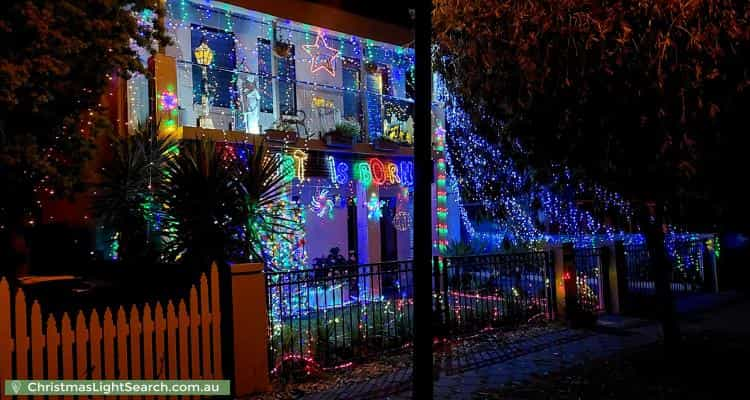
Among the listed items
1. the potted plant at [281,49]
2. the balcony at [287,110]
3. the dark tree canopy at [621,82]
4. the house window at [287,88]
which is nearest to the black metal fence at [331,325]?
the dark tree canopy at [621,82]

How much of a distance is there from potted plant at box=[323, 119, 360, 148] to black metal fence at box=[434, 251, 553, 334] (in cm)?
372

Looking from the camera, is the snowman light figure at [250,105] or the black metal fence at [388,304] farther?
the snowman light figure at [250,105]

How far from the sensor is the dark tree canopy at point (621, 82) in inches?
243

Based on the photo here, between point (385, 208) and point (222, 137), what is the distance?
5.48m

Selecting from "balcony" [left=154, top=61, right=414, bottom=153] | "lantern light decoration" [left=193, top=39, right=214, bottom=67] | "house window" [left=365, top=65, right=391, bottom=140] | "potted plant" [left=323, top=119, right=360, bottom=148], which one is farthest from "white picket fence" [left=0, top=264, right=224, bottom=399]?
"house window" [left=365, top=65, right=391, bottom=140]

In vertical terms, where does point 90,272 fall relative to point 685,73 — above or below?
below

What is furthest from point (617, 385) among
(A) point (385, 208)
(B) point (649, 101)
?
(A) point (385, 208)

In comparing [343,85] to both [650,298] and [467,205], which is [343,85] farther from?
[650,298]

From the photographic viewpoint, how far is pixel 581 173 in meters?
7.04

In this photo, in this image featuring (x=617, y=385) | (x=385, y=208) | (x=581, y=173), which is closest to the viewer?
(x=617, y=385)

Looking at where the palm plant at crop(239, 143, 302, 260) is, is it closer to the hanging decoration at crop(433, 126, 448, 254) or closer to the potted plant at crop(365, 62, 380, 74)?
the potted plant at crop(365, 62, 380, 74)

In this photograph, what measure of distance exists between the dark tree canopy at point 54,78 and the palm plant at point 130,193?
2.86 feet

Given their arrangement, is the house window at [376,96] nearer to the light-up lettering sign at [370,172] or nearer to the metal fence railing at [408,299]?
the light-up lettering sign at [370,172]

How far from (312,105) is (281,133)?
177cm
